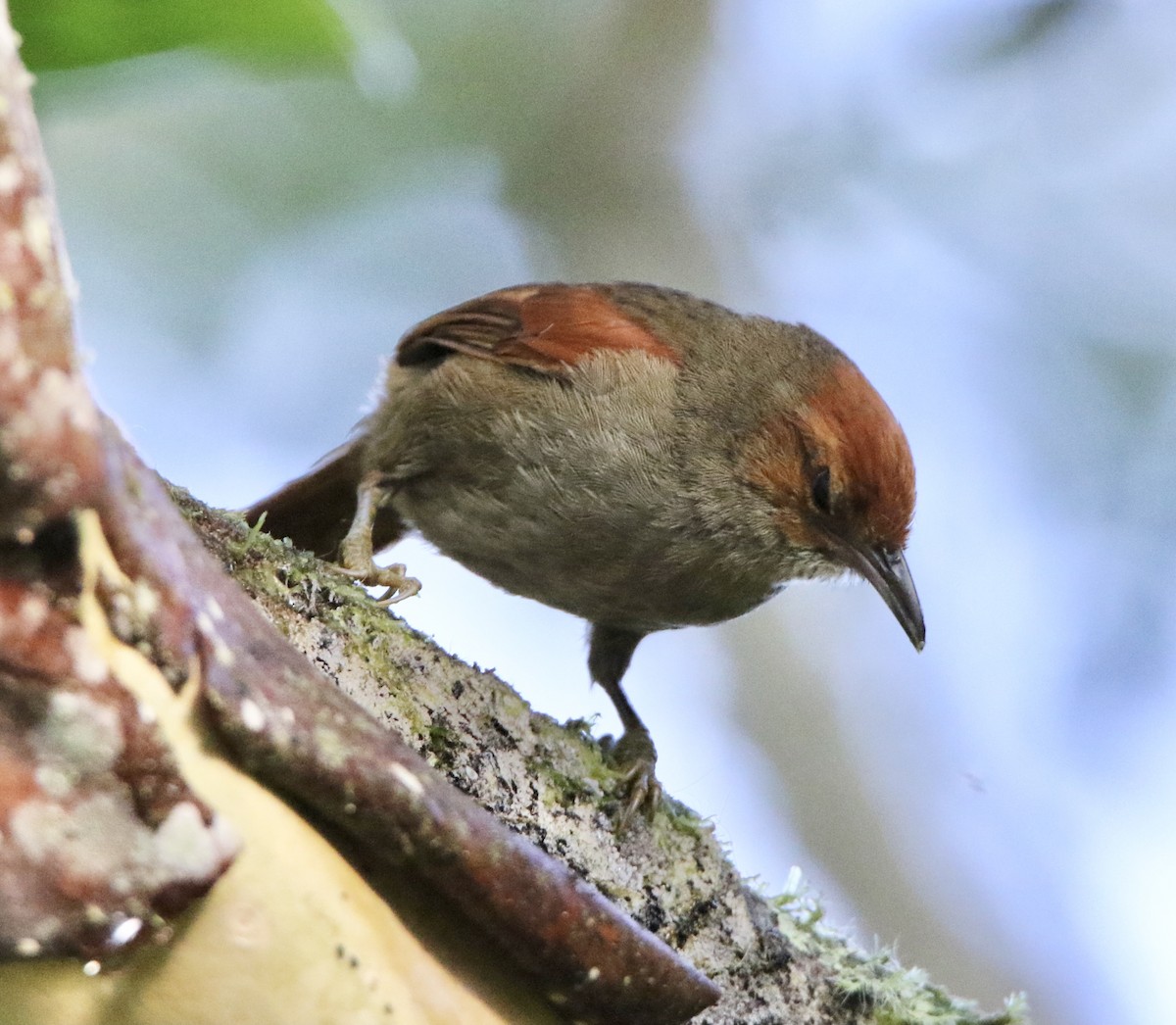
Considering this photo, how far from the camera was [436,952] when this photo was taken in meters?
1.36

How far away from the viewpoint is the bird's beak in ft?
13.4

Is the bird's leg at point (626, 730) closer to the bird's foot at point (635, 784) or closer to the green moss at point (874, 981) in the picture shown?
the bird's foot at point (635, 784)

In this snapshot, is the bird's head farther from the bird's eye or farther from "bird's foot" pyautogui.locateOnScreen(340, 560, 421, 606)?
"bird's foot" pyautogui.locateOnScreen(340, 560, 421, 606)

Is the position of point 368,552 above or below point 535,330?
below

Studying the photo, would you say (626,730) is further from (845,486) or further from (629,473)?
(845,486)

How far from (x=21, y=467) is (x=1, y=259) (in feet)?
0.50

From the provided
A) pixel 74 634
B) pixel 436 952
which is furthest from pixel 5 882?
pixel 436 952

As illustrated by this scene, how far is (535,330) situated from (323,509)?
3.01 feet

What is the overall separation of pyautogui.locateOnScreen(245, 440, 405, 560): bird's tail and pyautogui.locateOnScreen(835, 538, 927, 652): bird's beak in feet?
4.80

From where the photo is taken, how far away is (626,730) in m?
4.00

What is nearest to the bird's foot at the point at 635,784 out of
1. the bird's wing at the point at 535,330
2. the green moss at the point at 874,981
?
the green moss at the point at 874,981

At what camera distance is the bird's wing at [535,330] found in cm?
421

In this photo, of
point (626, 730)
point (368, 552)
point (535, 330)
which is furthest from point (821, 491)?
point (368, 552)

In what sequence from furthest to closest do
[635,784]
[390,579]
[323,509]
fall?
[323,509]
[390,579]
[635,784]
